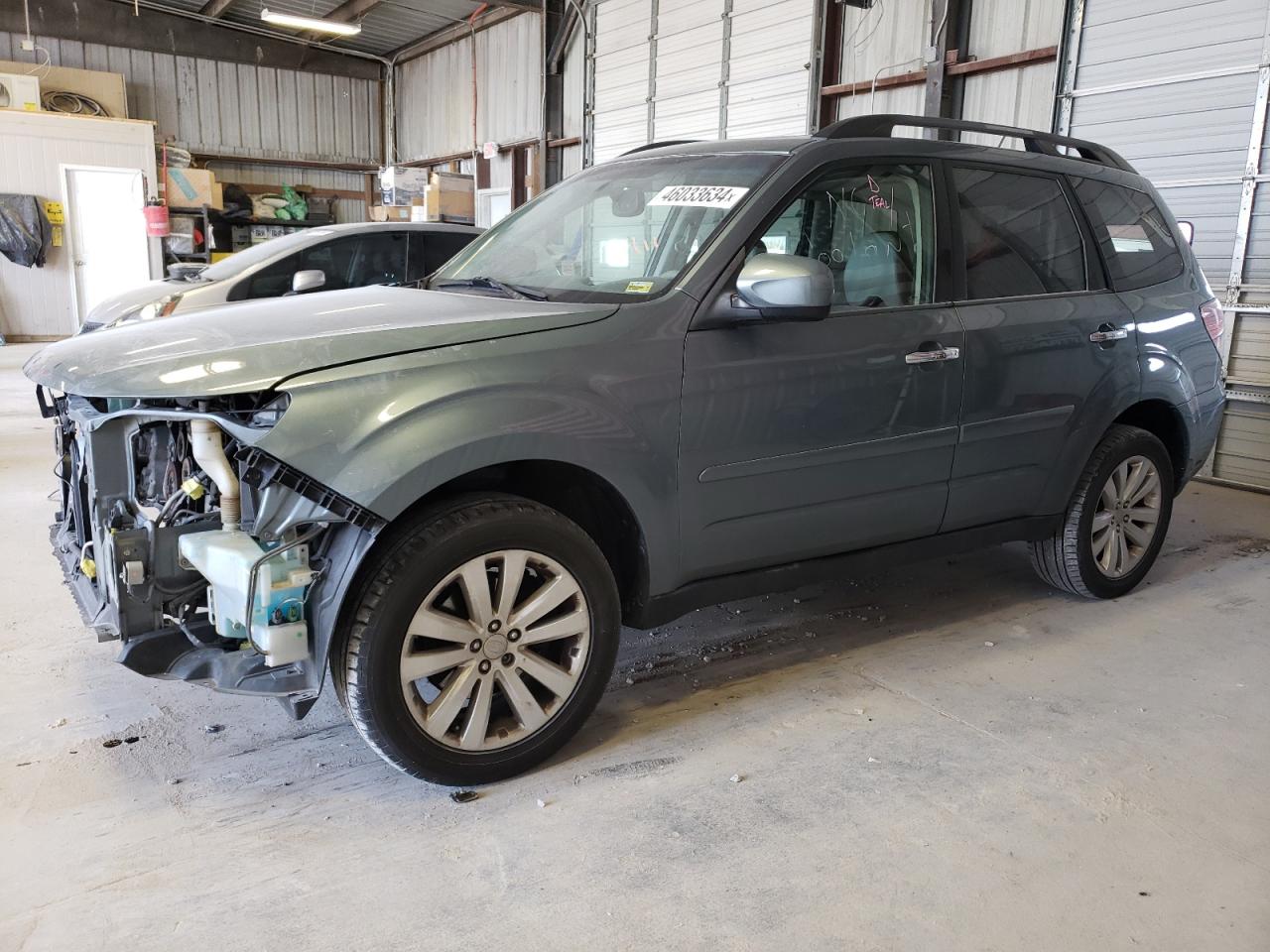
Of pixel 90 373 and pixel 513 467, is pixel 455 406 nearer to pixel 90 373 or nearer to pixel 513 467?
pixel 513 467

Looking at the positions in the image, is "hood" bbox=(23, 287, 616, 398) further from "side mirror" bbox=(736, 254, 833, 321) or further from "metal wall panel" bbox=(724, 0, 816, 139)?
"metal wall panel" bbox=(724, 0, 816, 139)

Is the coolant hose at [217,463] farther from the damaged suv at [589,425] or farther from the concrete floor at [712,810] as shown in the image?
the concrete floor at [712,810]

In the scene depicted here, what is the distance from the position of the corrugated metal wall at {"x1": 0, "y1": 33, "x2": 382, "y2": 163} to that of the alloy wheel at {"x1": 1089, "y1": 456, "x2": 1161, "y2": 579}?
1704 centimetres

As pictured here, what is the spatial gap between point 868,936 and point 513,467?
1318 mm

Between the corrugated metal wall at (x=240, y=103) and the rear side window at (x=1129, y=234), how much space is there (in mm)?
16700

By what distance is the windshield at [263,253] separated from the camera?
659 cm

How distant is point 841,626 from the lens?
3.56 meters

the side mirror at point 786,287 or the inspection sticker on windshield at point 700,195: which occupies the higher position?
the inspection sticker on windshield at point 700,195

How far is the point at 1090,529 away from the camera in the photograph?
3.71 meters

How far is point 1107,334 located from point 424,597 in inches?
105

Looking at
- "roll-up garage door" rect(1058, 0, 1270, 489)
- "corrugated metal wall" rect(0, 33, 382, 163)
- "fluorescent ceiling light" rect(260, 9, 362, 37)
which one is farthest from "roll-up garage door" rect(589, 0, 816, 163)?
"corrugated metal wall" rect(0, 33, 382, 163)

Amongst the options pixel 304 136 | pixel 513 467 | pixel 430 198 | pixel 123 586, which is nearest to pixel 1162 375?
pixel 513 467

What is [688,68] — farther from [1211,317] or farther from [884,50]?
[1211,317]

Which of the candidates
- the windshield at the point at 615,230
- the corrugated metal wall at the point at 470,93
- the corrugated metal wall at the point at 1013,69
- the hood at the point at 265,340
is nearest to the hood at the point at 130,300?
the windshield at the point at 615,230
